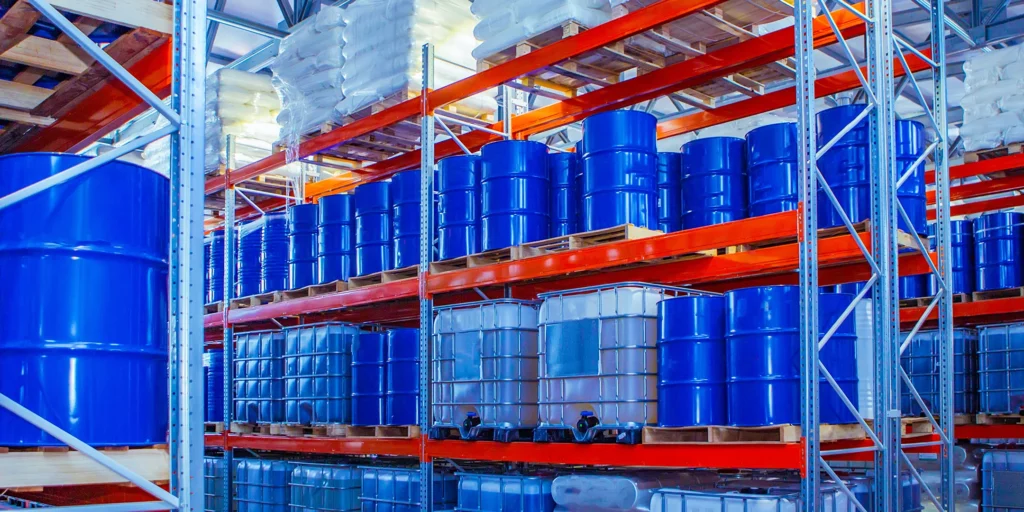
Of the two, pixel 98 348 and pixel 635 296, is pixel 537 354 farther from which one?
pixel 98 348

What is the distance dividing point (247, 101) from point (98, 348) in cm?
860

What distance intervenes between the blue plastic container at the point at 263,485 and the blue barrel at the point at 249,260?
Result: 1.98 m

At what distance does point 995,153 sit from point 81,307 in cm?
971

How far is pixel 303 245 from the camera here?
10.6 metres

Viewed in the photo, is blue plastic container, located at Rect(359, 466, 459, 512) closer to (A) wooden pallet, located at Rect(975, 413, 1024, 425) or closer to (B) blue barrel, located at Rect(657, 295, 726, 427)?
(B) blue barrel, located at Rect(657, 295, 726, 427)

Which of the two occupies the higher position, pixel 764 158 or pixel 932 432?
pixel 764 158

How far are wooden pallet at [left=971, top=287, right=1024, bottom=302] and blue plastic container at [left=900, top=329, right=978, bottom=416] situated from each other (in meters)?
0.40

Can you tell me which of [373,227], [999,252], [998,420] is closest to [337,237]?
[373,227]

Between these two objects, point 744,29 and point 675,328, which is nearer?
point 675,328

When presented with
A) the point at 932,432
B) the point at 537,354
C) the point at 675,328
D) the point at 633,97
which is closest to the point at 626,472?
the point at 537,354

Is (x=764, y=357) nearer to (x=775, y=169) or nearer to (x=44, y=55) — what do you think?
(x=775, y=169)

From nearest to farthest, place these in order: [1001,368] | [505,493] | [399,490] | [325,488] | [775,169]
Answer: [775,169] < [505,493] < [399,490] < [1001,368] < [325,488]

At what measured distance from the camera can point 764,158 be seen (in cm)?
701

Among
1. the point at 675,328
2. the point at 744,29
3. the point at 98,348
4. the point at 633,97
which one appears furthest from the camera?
the point at 633,97
